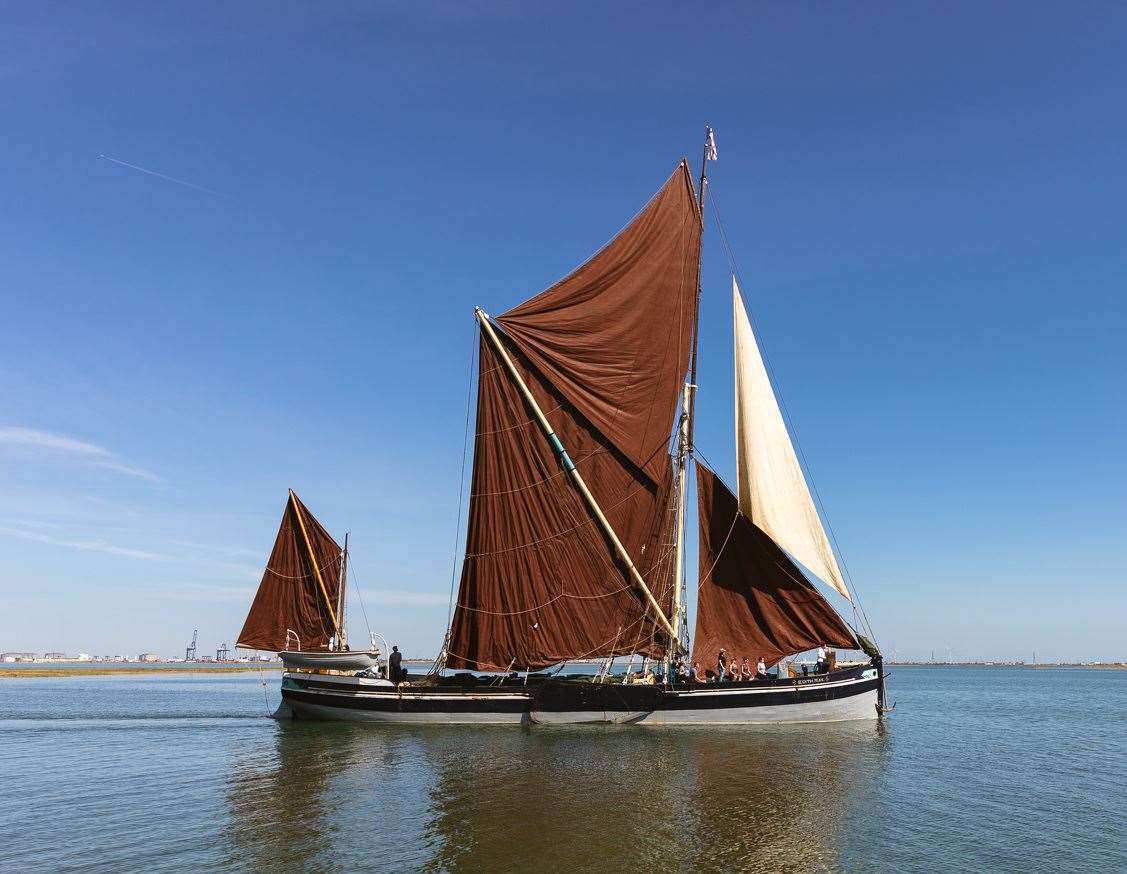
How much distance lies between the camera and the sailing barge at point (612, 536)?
37.2 meters

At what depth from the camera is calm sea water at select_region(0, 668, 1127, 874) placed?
53.0 feet

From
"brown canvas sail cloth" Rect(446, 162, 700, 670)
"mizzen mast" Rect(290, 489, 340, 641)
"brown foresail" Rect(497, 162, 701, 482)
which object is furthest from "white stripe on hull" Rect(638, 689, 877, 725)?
"mizzen mast" Rect(290, 489, 340, 641)

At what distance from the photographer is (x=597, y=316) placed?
134 feet

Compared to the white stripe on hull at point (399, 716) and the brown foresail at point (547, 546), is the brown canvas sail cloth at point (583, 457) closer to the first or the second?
the brown foresail at point (547, 546)

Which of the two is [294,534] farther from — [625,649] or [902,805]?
[902,805]

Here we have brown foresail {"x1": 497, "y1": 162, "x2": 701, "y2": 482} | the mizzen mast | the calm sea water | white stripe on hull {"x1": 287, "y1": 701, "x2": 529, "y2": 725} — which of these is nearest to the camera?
the calm sea water

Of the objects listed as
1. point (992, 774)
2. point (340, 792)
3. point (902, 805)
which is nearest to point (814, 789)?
point (902, 805)

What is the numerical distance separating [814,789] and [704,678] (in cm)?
1483

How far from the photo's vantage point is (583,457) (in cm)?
3919

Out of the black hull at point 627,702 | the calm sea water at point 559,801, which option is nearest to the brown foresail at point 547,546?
the black hull at point 627,702

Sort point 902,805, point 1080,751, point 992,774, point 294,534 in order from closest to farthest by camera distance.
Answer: point 902,805 < point 992,774 < point 1080,751 < point 294,534

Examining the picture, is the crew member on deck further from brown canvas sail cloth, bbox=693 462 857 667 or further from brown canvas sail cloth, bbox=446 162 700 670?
brown canvas sail cloth, bbox=693 462 857 667

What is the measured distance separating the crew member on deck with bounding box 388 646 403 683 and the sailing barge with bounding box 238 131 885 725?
0.44 m

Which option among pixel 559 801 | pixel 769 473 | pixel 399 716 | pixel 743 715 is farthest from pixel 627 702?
pixel 559 801
